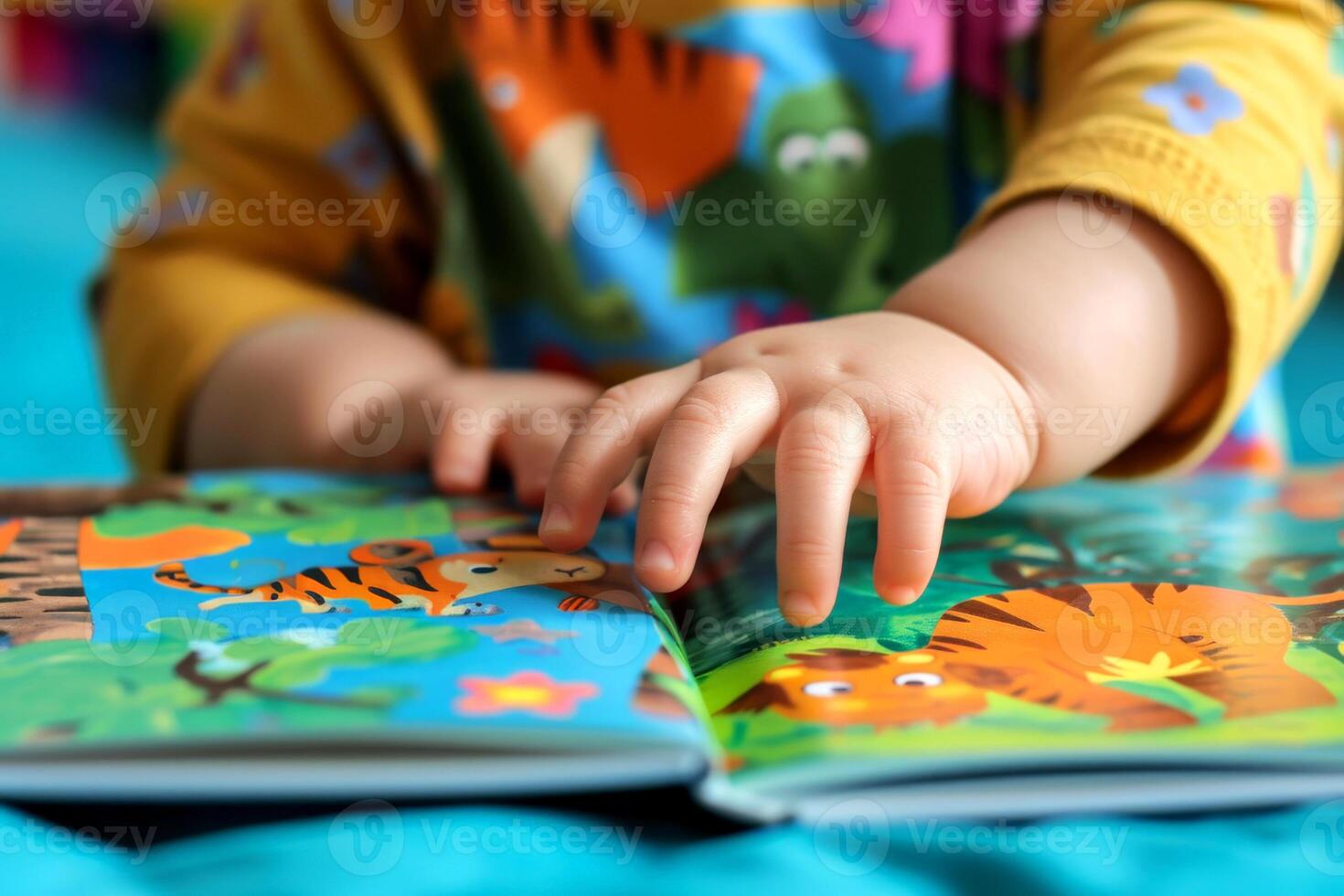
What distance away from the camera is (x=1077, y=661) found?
13.2 inches

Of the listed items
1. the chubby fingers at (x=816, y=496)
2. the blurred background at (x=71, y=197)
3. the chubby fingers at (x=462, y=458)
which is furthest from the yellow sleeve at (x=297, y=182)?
the chubby fingers at (x=816, y=496)

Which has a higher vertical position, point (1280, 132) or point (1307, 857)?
point (1280, 132)

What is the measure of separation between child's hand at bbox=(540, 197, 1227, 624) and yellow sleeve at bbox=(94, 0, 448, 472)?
0.40 metres

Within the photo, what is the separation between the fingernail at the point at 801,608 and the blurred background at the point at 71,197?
61cm

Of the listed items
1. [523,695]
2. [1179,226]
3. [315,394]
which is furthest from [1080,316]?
[315,394]

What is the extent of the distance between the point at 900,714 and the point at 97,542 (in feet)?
1.01

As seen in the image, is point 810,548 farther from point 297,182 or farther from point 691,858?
point 297,182

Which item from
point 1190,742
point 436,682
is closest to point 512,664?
point 436,682

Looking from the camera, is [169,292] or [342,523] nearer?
[342,523]

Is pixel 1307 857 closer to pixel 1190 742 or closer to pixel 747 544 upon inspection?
pixel 1190 742

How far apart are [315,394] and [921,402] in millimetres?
369

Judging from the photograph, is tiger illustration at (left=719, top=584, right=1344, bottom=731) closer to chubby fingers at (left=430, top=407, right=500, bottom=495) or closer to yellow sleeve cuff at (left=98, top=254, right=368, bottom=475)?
chubby fingers at (left=430, top=407, right=500, bottom=495)

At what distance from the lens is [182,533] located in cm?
46

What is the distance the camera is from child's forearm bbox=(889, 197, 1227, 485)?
0.45m
